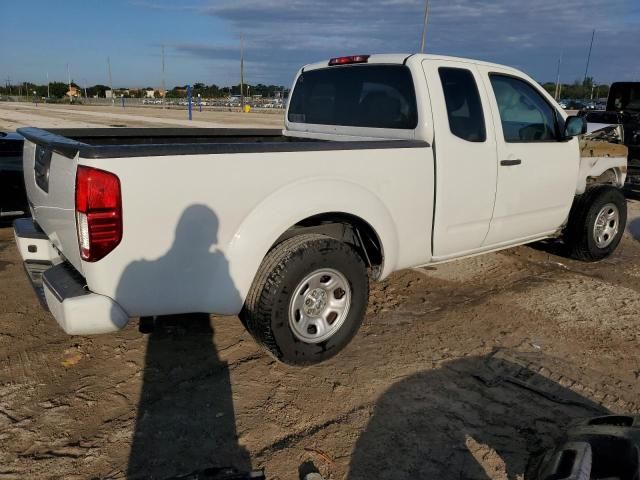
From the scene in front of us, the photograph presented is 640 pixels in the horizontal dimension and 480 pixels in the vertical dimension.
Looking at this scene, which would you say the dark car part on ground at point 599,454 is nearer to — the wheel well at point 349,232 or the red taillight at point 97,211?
the wheel well at point 349,232

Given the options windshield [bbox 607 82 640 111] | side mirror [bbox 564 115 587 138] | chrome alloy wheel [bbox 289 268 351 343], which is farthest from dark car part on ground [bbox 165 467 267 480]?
windshield [bbox 607 82 640 111]

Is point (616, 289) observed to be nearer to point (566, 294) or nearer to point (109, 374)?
point (566, 294)

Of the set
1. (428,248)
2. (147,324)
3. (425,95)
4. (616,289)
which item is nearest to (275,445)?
(147,324)

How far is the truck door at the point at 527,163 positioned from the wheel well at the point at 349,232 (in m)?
1.12

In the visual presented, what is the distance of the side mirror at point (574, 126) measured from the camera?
4648mm

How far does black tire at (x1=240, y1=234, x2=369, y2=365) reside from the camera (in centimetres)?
312

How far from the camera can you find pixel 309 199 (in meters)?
3.16

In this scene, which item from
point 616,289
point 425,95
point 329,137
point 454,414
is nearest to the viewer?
point 454,414

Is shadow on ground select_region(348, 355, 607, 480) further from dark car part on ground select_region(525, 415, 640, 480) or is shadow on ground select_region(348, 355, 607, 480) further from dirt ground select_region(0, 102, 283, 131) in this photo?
dirt ground select_region(0, 102, 283, 131)

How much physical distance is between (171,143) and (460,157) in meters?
2.07

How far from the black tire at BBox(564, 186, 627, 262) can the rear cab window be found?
2.41 meters

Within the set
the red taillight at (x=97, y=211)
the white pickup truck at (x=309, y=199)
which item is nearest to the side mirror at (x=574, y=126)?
the white pickup truck at (x=309, y=199)

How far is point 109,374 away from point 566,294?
3808 millimetres

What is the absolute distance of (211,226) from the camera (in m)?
2.81
